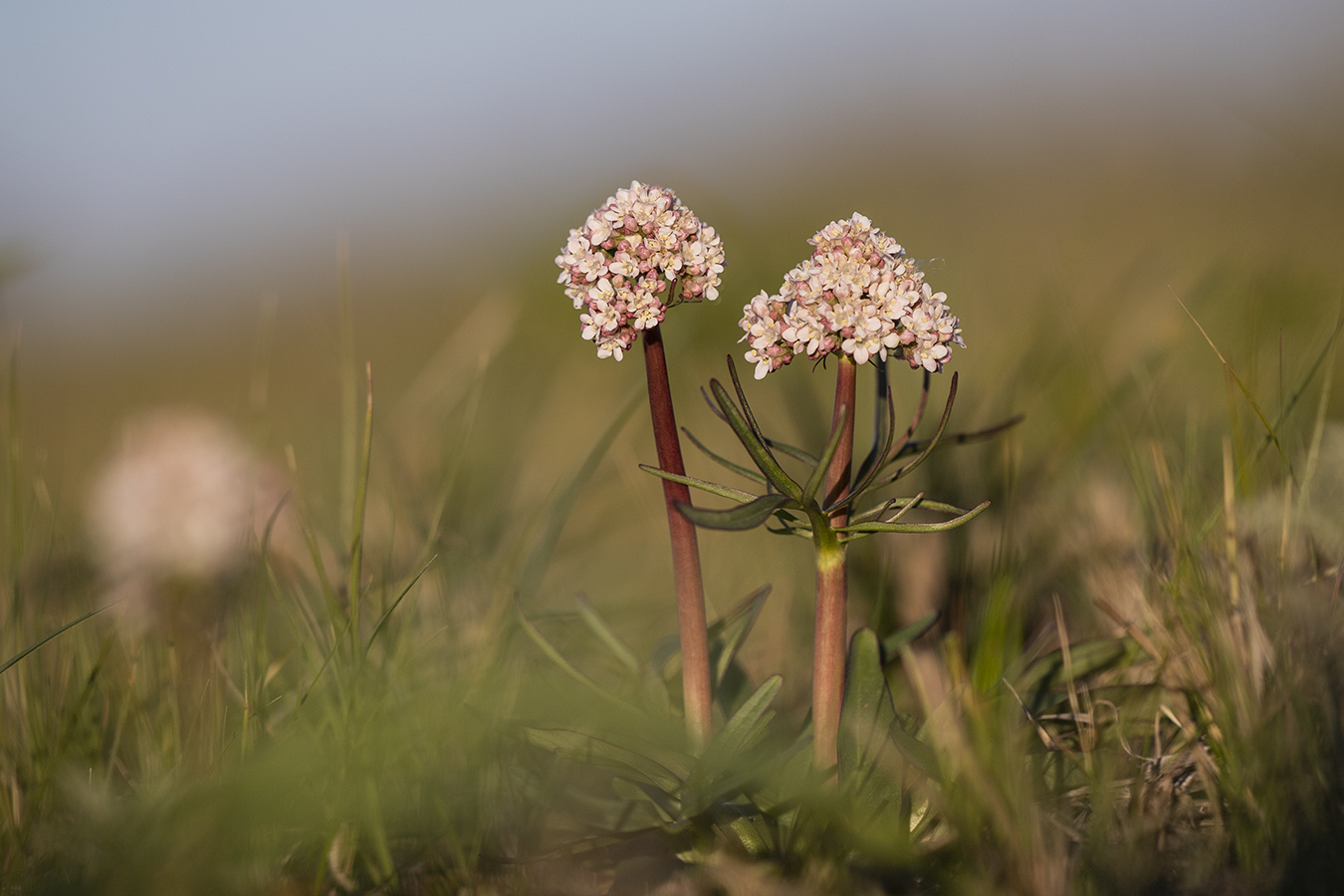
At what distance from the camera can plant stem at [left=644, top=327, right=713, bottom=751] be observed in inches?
69.9

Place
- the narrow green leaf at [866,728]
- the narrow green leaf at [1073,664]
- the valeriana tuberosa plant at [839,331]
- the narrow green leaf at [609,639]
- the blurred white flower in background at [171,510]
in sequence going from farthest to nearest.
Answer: the blurred white flower in background at [171,510]
the narrow green leaf at [609,639]
the narrow green leaf at [1073,664]
the narrow green leaf at [866,728]
the valeriana tuberosa plant at [839,331]

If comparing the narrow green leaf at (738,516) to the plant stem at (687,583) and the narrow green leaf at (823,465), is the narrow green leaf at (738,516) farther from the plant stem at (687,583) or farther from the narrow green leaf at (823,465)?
the plant stem at (687,583)

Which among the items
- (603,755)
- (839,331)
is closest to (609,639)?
(603,755)

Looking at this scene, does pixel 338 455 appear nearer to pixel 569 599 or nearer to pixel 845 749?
pixel 569 599

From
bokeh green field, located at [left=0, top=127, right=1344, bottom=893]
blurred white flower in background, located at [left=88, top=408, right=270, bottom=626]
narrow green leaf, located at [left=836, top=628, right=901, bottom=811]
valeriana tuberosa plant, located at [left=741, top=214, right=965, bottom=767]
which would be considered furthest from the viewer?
blurred white flower in background, located at [left=88, top=408, right=270, bottom=626]

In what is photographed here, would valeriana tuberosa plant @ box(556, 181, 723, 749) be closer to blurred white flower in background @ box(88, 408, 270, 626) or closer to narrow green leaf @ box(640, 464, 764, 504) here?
narrow green leaf @ box(640, 464, 764, 504)

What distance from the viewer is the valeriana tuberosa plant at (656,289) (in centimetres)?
169

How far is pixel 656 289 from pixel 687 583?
56cm

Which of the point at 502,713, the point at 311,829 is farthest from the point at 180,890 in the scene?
the point at 502,713

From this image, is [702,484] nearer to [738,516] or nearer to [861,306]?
[738,516]

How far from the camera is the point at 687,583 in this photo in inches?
70.8

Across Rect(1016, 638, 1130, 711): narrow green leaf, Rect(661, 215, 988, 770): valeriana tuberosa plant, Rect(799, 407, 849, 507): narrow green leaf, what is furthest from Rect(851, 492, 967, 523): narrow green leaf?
Rect(1016, 638, 1130, 711): narrow green leaf

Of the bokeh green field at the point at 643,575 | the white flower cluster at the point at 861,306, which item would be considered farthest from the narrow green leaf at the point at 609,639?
the white flower cluster at the point at 861,306

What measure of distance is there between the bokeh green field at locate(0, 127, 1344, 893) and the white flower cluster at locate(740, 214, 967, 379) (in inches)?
4.7
